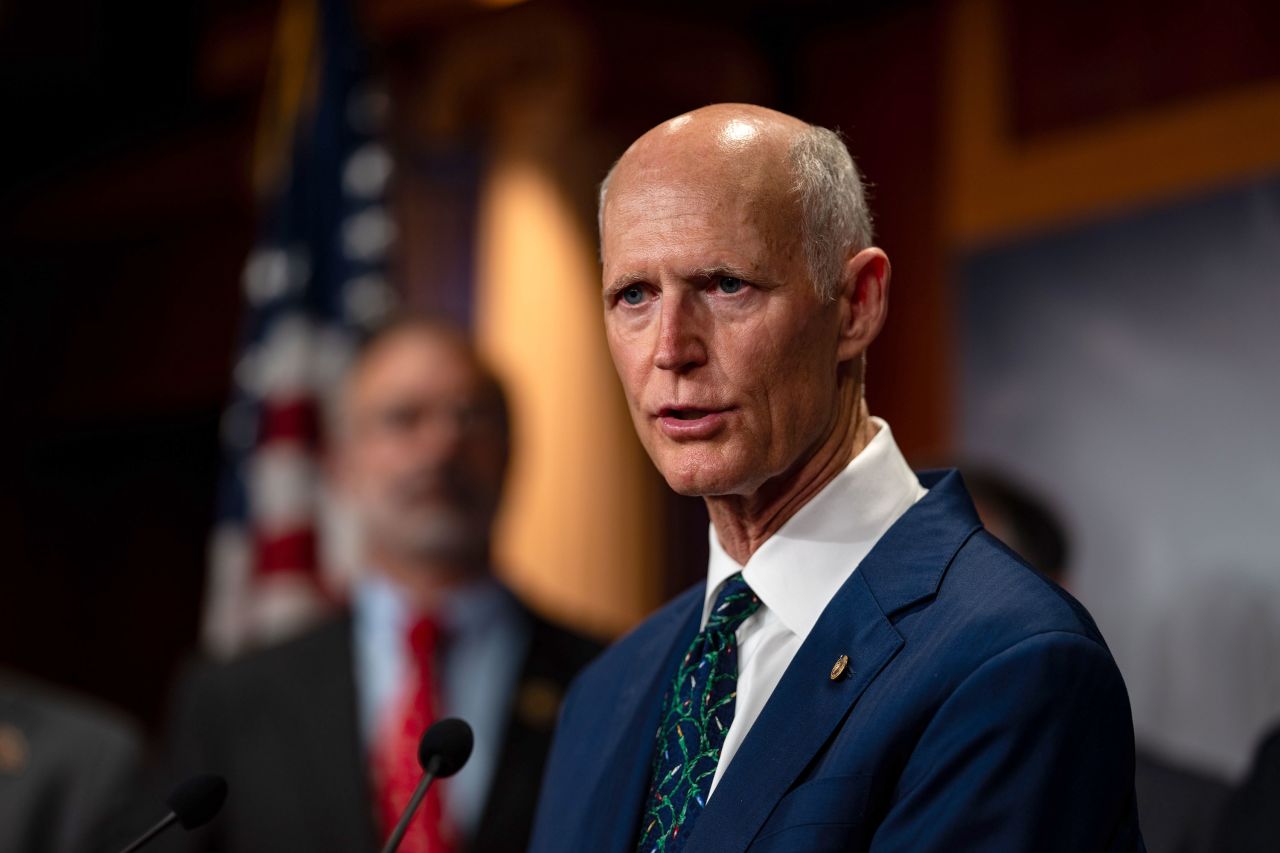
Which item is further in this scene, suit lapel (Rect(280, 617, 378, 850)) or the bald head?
suit lapel (Rect(280, 617, 378, 850))

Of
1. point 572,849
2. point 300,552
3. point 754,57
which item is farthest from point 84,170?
point 572,849

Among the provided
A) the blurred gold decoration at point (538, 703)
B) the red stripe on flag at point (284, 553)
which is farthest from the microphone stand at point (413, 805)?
the red stripe on flag at point (284, 553)

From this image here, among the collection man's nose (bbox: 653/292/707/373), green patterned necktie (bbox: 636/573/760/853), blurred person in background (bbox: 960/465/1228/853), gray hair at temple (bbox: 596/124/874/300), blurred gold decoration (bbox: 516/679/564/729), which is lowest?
blurred gold decoration (bbox: 516/679/564/729)

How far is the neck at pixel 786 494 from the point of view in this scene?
1539mm

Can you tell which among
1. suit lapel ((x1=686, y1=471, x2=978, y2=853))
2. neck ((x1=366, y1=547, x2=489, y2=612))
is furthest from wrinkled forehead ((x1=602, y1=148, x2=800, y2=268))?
neck ((x1=366, y1=547, x2=489, y2=612))

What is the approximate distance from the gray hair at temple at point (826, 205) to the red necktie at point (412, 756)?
1781mm

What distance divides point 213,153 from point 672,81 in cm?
240

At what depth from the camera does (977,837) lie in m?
1.23

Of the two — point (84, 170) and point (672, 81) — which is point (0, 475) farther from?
point (672, 81)

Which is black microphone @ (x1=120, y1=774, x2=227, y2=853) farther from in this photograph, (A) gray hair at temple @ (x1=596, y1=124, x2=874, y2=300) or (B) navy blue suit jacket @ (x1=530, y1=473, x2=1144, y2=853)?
(A) gray hair at temple @ (x1=596, y1=124, x2=874, y2=300)

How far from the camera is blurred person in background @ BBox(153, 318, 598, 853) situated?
3086mm

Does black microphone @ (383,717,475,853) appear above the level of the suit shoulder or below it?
below

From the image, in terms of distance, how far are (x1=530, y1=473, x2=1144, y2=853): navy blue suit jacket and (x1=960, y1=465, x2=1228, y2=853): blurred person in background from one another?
11.8 inches

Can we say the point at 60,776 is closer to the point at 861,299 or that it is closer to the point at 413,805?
the point at 413,805
